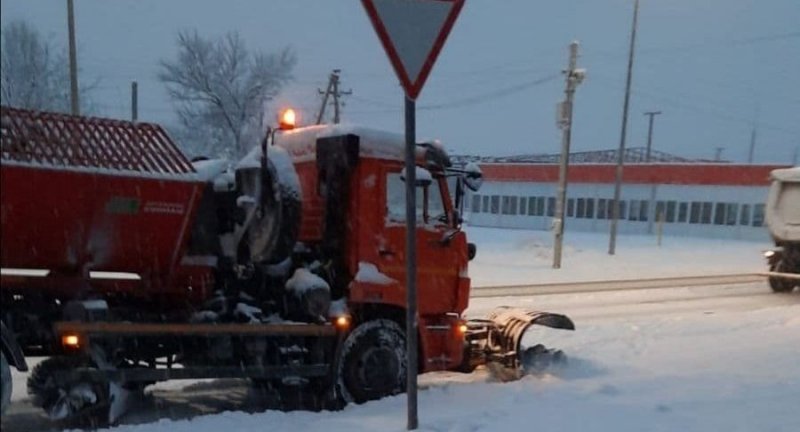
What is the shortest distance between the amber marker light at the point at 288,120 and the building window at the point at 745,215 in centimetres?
4172

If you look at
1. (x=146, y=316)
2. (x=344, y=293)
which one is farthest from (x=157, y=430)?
(x=344, y=293)

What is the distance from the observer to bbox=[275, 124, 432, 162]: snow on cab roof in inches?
296

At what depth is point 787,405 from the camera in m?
6.23

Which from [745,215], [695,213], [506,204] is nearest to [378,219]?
[745,215]

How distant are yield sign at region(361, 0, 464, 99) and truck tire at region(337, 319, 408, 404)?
309 cm

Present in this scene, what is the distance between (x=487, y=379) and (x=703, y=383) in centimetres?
230

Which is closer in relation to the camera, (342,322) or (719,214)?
(342,322)

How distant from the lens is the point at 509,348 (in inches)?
343

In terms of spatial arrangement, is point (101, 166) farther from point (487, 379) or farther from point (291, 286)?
point (487, 379)

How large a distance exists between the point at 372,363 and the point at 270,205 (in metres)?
1.82

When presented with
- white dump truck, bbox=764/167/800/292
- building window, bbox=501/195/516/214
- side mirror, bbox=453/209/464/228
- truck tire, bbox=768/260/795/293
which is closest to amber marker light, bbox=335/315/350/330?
side mirror, bbox=453/209/464/228

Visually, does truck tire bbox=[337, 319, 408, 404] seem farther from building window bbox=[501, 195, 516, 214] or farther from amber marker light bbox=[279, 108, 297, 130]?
building window bbox=[501, 195, 516, 214]

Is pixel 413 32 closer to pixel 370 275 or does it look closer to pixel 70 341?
pixel 370 275

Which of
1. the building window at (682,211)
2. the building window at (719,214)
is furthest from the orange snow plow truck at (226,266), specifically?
the building window at (682,211)
